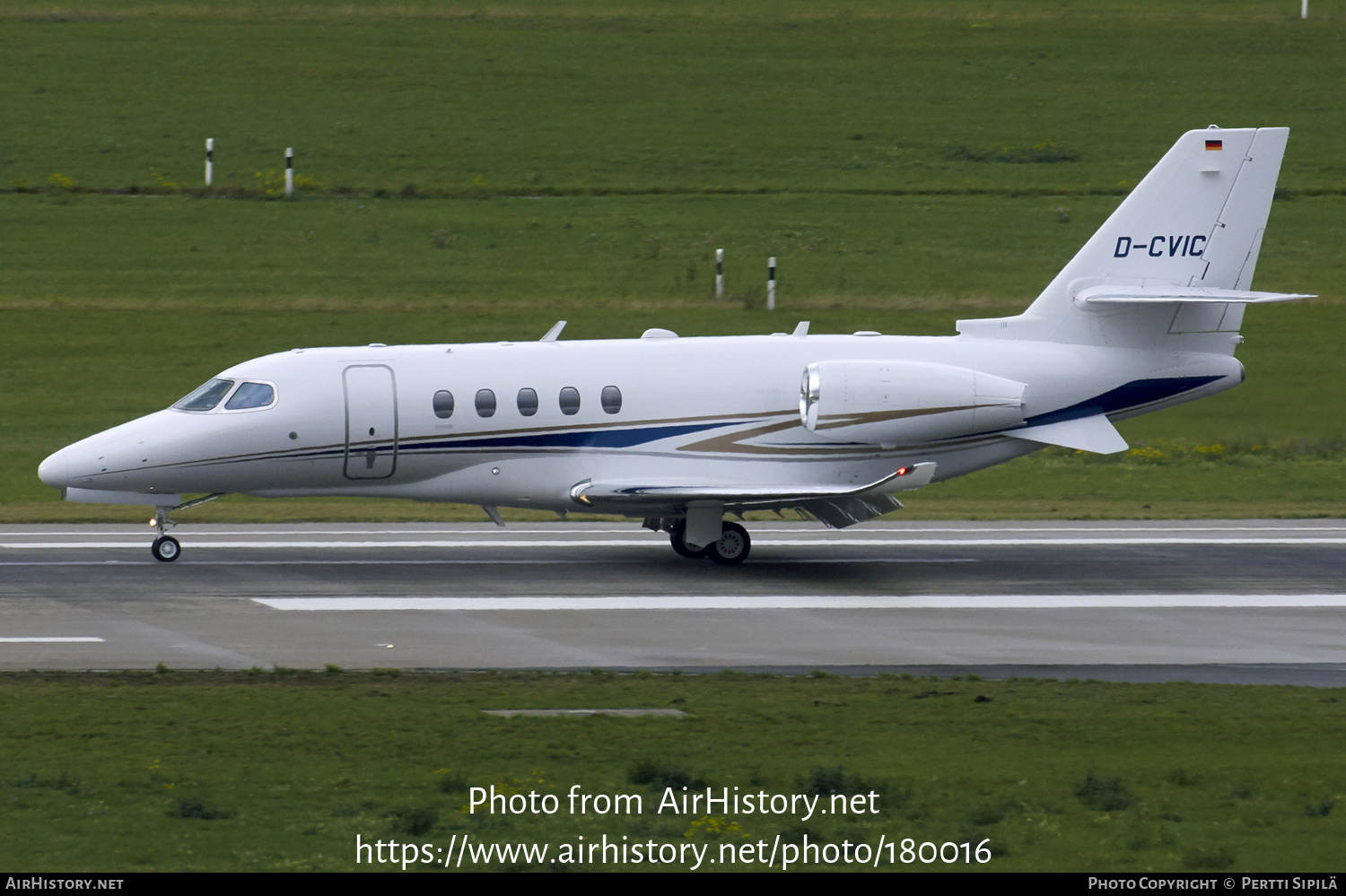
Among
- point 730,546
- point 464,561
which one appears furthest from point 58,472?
point 730,546

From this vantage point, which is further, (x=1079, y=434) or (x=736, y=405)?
(x=1079, y=434)

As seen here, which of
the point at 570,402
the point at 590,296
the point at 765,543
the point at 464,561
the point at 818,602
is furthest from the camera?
the point at 590,296

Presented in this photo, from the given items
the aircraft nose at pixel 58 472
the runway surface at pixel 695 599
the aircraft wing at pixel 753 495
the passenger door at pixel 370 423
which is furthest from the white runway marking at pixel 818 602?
the aircraft nose at pixel 58 472

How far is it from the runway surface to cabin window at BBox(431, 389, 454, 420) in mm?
2448

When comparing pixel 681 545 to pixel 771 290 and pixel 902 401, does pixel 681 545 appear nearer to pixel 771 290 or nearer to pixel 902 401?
pixel 902 401

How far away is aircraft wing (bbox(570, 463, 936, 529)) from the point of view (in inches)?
990

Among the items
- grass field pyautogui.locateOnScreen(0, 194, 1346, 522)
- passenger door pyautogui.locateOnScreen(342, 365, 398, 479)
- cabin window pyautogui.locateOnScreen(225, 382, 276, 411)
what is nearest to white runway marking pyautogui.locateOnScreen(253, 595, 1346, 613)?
passenger door pyautogui.locateOnScreen(342, 365, 398, 479)

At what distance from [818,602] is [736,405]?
3958 mm

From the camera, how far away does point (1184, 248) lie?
27.4m

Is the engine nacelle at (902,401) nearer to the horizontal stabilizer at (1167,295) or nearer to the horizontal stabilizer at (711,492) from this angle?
the horizontal stabilizer at (711,492)

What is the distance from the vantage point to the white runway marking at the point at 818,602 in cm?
2323
